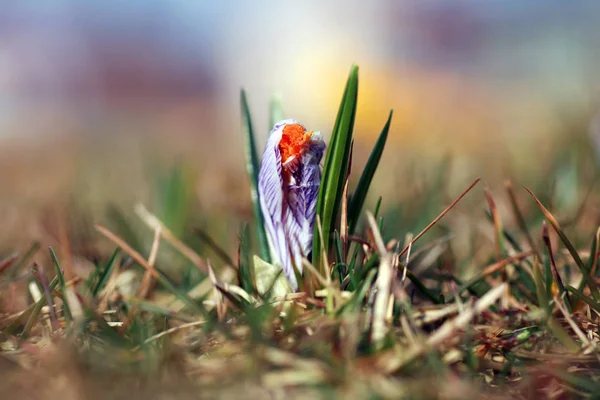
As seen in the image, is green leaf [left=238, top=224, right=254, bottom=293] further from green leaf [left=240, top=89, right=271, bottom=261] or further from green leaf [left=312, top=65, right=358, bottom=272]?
green leaf [left=312, top=65, right=358, bottom=272]

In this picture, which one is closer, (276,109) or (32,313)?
(32,313)

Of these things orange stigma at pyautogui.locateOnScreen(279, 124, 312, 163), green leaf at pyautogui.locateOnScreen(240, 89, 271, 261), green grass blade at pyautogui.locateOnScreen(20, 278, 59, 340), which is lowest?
green grass blade at pyautogui.locateOnScreen(20, 278, 59, 340)

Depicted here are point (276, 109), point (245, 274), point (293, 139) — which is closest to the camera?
point (293, 139)

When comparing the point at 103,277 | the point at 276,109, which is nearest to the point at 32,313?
the point at 103,277

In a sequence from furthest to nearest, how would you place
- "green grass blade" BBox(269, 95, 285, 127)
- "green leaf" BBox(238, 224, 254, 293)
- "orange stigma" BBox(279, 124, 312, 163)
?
"green grass blade" BBox(269, 95, 285, 127), "green leaf" BBox(238, 224, 254, 293), "orange stigma" BBox(279, 124, 312, 163)

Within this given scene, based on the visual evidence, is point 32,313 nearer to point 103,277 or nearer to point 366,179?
point 103,277

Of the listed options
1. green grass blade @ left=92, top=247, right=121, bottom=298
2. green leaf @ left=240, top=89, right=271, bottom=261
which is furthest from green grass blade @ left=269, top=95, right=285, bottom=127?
green grass blade @ left=92, top=247, right=121, bottom=298

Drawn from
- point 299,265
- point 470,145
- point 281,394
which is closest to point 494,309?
point 299,265
